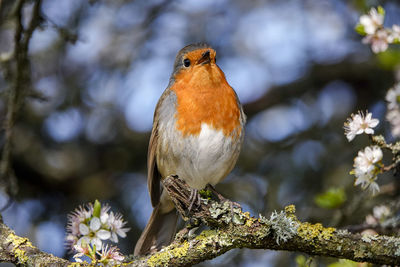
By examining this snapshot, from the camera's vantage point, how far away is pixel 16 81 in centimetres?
431

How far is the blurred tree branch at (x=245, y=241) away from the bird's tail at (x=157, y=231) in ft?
5.11

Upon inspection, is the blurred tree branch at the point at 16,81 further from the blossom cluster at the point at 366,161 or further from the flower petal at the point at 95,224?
the blossom cluster at the point at 366,161

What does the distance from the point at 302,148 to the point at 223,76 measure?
1.61 m

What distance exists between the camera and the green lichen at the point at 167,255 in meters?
2.90

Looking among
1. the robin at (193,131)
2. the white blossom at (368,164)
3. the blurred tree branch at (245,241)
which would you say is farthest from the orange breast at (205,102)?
the white blossom at (368,164)

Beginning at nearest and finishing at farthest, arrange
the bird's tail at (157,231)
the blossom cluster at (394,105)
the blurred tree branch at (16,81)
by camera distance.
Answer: the blossom cluster at (394,105)
the blurred tree branch at (16,81)
the bird's tail at (157,231)

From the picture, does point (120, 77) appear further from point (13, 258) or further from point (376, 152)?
point (376, 152)

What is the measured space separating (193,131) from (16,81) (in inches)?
58.4

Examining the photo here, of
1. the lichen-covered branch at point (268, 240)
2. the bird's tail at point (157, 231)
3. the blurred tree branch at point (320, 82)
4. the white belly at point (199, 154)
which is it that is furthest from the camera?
the blurred tree branch at point (320, 82)

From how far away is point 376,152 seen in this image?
2852 millimetres

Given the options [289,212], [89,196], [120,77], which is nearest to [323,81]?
[120,77]

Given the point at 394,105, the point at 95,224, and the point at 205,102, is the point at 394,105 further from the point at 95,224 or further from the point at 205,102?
the point at 95,224

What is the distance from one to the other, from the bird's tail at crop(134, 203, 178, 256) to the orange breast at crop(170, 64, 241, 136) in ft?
3.03

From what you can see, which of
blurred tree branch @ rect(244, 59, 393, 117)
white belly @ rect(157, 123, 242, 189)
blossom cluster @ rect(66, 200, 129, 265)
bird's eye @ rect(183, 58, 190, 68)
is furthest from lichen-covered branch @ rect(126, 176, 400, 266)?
blurred tree branch @ rect(244, 59, 393, 117)
